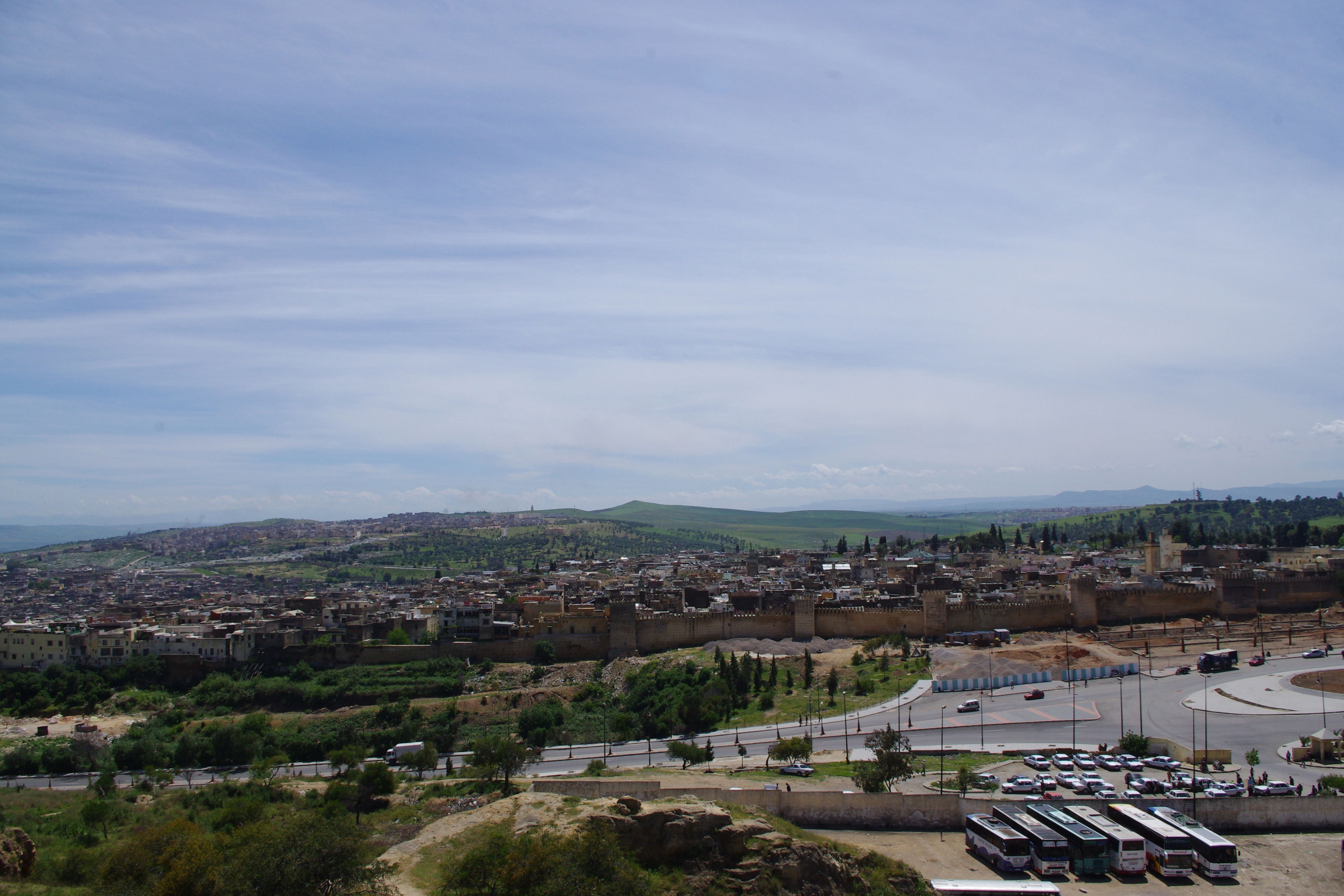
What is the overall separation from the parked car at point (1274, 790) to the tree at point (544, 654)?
3685 cm

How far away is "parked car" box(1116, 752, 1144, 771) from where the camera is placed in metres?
30.8

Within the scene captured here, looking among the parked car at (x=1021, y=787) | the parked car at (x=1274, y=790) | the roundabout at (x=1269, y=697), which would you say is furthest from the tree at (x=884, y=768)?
the roundabout at (x=1269, y=697)

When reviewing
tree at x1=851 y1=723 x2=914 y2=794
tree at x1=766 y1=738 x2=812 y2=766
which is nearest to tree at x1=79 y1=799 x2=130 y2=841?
tree at x1=766 y1=738 x2=812 y2=766

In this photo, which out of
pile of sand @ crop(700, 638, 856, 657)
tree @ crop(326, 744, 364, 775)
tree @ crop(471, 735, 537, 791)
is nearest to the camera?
tree @ crop(471, 735, 537, 791)

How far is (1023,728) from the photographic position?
3653 cm

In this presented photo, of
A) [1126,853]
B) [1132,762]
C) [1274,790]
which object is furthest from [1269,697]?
Result: [1126,853]

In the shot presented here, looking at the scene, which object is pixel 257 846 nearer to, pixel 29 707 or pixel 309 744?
pixel 309 744

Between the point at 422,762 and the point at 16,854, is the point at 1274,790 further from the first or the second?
the point at 16,854

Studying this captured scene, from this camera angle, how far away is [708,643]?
187ft

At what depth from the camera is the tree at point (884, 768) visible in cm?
2784

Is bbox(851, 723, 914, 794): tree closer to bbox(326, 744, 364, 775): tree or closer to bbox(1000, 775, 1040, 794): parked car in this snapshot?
bbox(1000, 775, 1040, 794): parked car

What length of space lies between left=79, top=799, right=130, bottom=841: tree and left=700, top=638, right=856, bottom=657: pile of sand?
2995 centimetres

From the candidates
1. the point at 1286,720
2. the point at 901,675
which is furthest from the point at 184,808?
the point at 1286,720

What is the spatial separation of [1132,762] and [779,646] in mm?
25302
